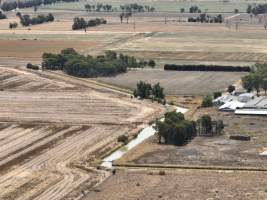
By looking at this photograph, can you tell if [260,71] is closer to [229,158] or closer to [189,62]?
[189,62]

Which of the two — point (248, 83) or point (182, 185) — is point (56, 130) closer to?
point (182, 185)

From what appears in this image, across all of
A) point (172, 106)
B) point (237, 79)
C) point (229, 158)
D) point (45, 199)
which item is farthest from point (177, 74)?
point (45, 199)

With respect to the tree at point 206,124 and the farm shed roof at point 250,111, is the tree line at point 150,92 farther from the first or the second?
the tree at point 206,124

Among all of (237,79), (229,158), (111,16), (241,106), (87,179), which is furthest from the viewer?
(111,16)

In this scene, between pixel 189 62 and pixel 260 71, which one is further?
pixel 189 62

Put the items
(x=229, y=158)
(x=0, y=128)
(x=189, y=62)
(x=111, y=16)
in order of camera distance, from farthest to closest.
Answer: (x=111, y=16) < (x=189, y=62) < (x=0, y=128) < (x=229, y=158)

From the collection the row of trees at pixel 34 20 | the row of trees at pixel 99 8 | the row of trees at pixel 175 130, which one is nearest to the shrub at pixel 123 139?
the row of trees at pixel 175 130
